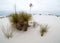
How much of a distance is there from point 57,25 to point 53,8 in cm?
26

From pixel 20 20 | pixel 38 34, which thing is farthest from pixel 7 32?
pixel 38 34

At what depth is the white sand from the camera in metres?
1.59

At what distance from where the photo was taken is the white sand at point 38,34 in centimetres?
159

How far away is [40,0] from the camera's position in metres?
1.64

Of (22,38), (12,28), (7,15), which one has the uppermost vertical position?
(7,15)

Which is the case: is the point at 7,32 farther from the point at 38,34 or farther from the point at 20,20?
the point at 38,34

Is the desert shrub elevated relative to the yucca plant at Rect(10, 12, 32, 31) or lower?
lower

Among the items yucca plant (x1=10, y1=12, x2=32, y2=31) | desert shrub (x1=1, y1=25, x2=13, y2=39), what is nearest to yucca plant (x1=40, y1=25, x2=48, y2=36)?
yucca plant (x1=10, y1=12, x2=32, y2=31)

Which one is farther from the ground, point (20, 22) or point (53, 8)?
point (53, 8)

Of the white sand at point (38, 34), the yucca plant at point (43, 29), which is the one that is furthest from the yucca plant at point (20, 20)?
the yucca plant at point (43, 29)

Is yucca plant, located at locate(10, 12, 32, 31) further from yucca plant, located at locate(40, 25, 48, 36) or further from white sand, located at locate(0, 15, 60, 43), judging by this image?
yucca plant, located at locate(40, 25, 48, 36)

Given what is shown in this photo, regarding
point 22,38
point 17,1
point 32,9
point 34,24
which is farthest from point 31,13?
point 22,38

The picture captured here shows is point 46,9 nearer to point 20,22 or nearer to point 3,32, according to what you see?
point 20,22

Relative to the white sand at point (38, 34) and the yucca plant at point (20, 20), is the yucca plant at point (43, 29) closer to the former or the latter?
the white sand at point (38, 34)
